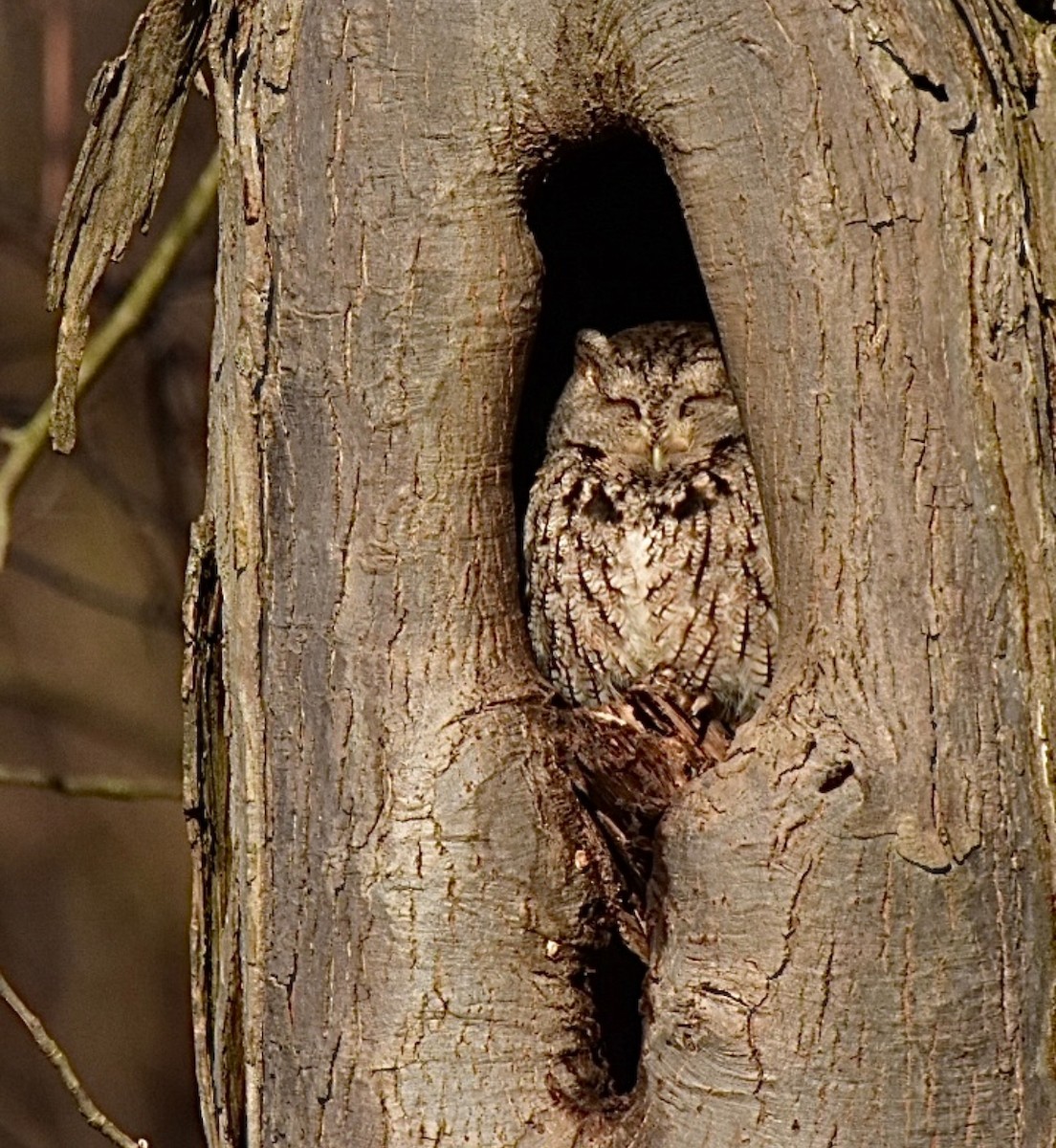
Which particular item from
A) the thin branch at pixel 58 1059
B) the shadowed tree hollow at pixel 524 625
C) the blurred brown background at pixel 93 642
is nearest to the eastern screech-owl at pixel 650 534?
the shadowed tree hollow at pixel 524 625

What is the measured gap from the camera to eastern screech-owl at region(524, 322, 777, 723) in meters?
3.16

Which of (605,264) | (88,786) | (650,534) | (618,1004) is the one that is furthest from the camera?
(88,786)

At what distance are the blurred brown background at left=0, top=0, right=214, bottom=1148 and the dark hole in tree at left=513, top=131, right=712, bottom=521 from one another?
5.42ft

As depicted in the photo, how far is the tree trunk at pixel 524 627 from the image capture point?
2.20 meters

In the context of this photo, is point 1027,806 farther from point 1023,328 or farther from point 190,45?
point 190,45

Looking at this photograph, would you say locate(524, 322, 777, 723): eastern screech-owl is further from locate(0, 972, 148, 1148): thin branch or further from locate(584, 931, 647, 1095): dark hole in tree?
locate(0, 972, 148, 1148): thin branch

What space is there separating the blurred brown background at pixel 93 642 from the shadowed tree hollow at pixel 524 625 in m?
2.44

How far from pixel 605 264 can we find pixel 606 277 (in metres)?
0.10

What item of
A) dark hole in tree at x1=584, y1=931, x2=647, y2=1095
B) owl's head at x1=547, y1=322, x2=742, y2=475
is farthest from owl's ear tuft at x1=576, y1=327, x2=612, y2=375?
dark hole in tree at x1=584, y1=931, x2=647, y2=1095

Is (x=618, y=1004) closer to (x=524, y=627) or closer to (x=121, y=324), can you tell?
(x=524, y=627)

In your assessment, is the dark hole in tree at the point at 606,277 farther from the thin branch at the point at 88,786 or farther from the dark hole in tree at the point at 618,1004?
the thin branch at the point at 88,786

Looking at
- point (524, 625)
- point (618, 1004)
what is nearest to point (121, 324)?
point (524, 625)

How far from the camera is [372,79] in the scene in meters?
2.45

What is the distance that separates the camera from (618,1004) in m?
2.69
